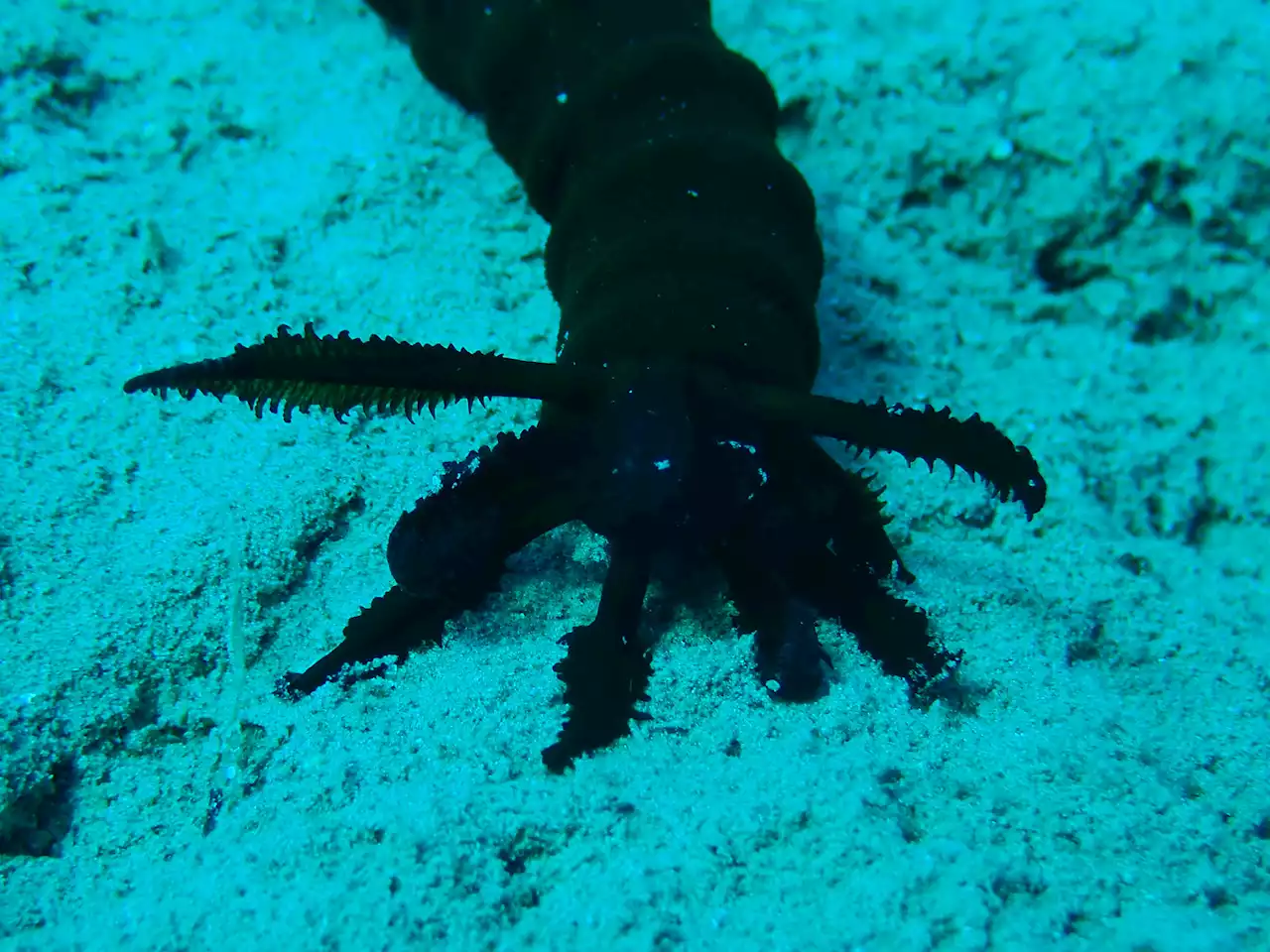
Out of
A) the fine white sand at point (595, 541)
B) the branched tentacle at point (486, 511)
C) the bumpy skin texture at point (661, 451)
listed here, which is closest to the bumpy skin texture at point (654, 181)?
the bumpy skin texture at point (661, 451)

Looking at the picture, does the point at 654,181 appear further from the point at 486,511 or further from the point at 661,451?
the point at 486,511

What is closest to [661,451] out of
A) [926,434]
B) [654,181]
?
[926,434]

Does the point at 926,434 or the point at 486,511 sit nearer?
the point at 926,434

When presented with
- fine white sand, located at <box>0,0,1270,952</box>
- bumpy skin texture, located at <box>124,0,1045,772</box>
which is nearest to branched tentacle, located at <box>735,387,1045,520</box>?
bumpy skin texture, located at <box>124,0,1045,772</box>

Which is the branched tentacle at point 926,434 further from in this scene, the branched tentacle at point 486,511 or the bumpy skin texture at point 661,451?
the branched tentacle at point 486,511

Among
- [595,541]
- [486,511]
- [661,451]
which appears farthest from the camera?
[595,541]

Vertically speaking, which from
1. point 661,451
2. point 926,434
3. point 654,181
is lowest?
point 661,451
